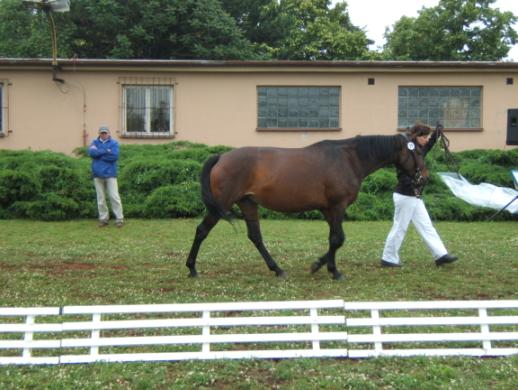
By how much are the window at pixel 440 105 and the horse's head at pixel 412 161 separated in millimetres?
10884

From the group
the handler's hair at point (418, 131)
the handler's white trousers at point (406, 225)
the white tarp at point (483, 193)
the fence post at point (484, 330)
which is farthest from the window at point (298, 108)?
the fence post at point (484, 330)

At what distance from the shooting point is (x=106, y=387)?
4.33 metres

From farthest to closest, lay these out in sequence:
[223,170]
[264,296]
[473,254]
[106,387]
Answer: [473,254]
[223,170]
[264,296]
[106,387]

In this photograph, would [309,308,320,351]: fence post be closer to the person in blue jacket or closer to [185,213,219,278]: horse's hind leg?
[185,213,219,278]: horse's hind leg

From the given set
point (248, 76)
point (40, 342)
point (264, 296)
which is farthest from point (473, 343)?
point (248, 76)

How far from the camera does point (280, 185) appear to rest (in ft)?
26.5

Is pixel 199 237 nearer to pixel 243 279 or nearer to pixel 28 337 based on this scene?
pixel 243 279

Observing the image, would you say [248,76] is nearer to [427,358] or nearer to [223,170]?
[223,170]

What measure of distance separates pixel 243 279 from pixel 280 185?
1.33 metres

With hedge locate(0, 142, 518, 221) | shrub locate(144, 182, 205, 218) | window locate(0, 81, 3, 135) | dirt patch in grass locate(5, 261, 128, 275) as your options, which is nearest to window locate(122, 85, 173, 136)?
hedge locate(0, 142, 518, 221)

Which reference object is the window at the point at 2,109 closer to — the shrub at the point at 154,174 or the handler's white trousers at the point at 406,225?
the shrub at the point at 154,174

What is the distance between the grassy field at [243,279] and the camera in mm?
4500

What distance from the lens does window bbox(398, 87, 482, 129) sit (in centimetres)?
1928

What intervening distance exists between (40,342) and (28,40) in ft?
101
